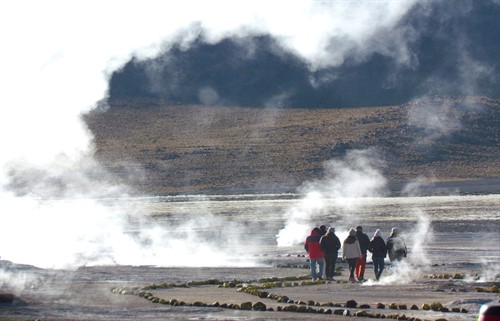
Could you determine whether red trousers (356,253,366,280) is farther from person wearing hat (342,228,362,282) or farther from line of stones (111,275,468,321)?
line of stones (111,275,468,321)

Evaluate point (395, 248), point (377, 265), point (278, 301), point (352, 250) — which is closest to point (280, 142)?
point (395, 248)

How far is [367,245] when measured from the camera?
30172mm

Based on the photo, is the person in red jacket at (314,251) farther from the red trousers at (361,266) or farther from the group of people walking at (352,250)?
the red trousers at (361,266)

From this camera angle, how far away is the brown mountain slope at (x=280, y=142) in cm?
9825

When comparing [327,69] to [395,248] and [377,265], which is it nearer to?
[395,248]

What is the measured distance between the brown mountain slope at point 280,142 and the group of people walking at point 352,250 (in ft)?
200

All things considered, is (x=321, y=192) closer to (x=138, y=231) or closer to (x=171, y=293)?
(x=138, y=231)

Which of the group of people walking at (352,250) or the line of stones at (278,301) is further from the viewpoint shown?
the group of people walking at (352,250)

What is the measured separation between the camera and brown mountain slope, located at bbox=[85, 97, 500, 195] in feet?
322

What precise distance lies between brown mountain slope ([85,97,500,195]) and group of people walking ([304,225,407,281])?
60862 mm

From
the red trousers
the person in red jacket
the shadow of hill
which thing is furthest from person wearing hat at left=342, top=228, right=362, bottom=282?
the shadow of hill

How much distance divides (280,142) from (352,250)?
271 ft

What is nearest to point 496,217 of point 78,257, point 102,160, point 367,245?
point 78,257

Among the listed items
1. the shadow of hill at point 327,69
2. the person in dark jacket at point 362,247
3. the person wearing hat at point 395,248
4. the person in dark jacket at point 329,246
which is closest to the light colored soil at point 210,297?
the person in dark jacket at point 329,246
